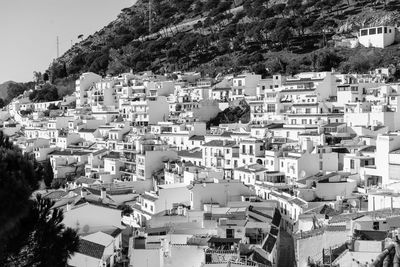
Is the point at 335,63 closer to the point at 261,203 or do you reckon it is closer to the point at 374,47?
the point at 374,47

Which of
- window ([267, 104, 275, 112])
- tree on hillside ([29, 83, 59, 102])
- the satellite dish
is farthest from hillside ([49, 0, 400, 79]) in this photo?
the satellite dish

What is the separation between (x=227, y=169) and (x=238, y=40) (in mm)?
31249

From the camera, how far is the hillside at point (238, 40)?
50959mm

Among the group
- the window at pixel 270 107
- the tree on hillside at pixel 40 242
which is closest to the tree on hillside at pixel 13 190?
the tree on hillside at pixel 40 242

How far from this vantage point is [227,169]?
104 ft

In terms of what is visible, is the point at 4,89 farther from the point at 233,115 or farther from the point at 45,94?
the point at 233,115

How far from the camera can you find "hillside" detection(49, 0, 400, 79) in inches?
2006

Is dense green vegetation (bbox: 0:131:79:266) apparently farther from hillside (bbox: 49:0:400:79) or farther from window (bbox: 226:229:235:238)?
hillside (bbox: 49:0:400:79)

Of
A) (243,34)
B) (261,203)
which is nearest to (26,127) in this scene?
(243,34)

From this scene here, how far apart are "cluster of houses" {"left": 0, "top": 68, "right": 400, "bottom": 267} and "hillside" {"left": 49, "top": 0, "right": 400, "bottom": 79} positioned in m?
5.43

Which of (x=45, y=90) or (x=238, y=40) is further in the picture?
(x=45, y=90)

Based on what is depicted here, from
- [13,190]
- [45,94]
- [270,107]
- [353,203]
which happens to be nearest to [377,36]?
[270,107]

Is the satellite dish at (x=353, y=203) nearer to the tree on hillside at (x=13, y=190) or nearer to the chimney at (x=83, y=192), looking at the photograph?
the chimney at (x=83, y=192)

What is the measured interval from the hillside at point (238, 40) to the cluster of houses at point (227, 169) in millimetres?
5429
